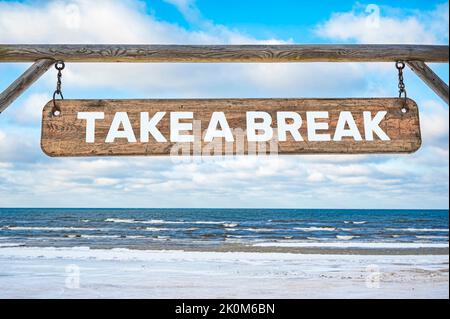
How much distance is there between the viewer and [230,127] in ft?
8.41

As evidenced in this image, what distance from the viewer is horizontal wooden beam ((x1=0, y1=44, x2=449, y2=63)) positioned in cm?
263

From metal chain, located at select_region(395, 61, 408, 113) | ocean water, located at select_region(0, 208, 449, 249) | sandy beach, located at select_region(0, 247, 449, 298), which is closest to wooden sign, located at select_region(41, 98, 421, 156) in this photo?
metal chain, located at select_region(395, 61, 408, 113)

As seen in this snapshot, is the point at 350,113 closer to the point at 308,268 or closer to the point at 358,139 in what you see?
the point at 358,139

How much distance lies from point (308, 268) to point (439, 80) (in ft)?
27.9

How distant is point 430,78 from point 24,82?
2598 millimetres

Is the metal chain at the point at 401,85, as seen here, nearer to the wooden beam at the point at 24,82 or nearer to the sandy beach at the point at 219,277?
the wooden beam at the point at 24,82

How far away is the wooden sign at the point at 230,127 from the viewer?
2.52 m

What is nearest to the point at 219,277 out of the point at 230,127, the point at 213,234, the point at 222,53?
the point at 230,127

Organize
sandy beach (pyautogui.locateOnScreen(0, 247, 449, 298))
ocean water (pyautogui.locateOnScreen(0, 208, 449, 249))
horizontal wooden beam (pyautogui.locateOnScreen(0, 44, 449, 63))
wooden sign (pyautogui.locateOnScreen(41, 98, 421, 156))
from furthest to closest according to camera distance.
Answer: ocean water (pyautogui.locateOnScreen(0, 208, 449, 249)) < sandy beach (pyautogui.locateOnScreen(0, 247, 449, 298)) < horizontal wooden beam (pyautogui.locateOnScreen(0, 44, 449, 63)) < wooden sign (pyautogui.locateOnScreen(41, 98, 421, 156))

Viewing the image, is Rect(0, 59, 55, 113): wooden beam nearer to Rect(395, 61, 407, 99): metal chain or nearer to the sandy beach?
Rect(395, 61, 407, 99): metal chain

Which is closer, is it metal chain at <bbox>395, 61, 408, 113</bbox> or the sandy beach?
metal chain at <bbox>395, 61, 408, 113</bbox>

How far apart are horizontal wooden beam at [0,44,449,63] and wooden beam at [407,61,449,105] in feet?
0.13

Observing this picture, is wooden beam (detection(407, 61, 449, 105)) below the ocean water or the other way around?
the other way around
